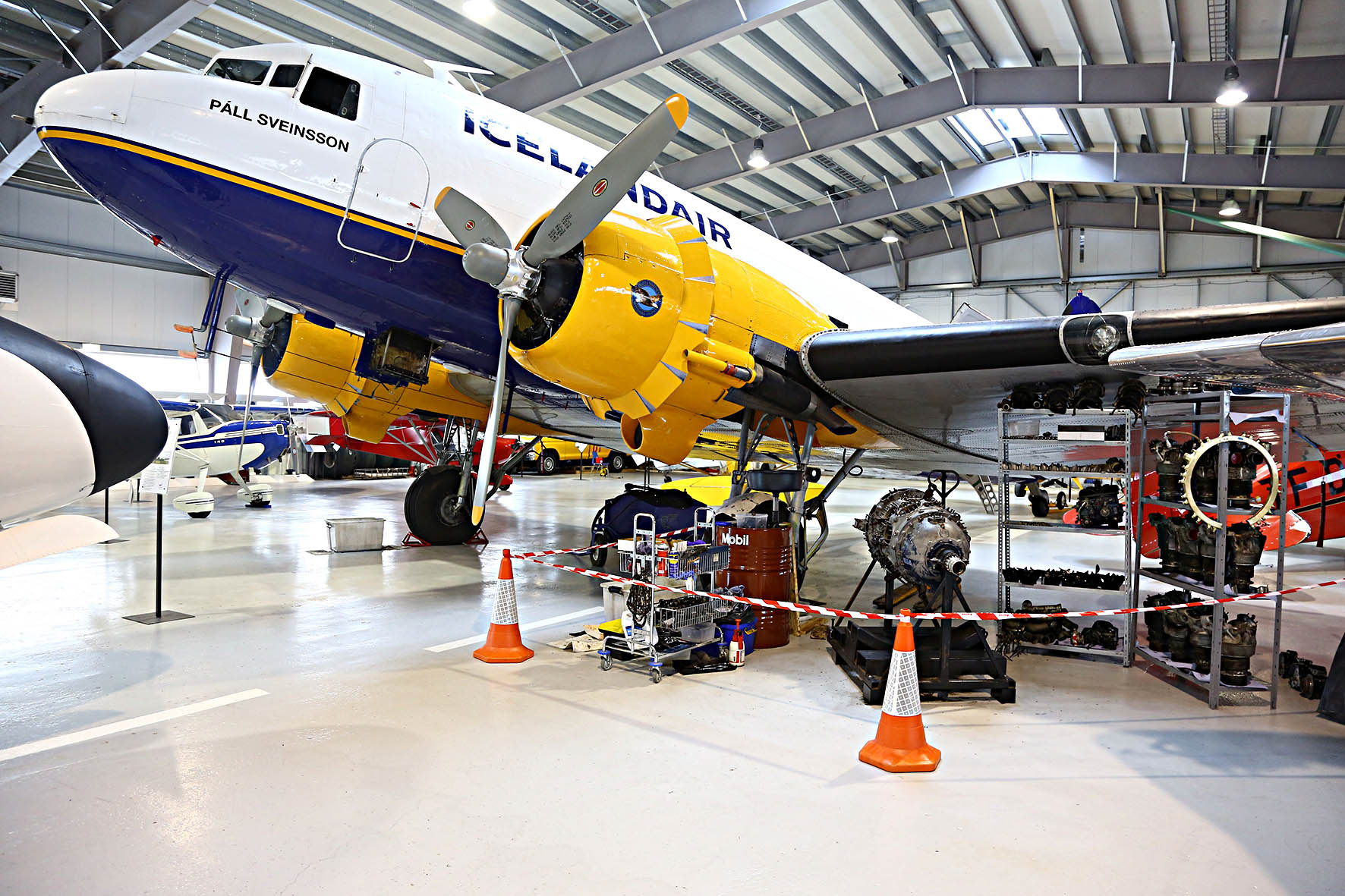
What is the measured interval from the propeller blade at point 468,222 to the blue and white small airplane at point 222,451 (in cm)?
997

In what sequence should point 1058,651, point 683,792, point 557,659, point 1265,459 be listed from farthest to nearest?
point 1058,651, point 557,659, point 1265,459, point 683,792

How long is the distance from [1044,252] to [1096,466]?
80.2 feet

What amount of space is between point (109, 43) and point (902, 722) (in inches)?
523

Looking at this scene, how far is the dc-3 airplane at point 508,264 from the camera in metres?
5.30

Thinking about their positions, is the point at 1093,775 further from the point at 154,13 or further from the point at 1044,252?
the point at 1044,252

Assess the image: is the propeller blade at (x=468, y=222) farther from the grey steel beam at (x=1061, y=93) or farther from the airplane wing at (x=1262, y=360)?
the grey steel beam at (x=1061, y=93)

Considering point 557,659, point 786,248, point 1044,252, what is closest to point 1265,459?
point 557,659

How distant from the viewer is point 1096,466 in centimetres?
612

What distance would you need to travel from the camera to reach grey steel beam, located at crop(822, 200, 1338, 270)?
73.6 ft

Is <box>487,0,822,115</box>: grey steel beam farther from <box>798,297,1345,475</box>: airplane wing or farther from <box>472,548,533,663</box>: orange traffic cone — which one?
<box>472,548,533,663</box>: orange traffic cone

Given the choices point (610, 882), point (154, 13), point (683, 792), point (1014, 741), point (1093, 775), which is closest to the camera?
point (610, 882)

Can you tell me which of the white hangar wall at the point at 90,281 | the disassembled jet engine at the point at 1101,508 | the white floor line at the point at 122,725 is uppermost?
the white hangar wall at the point at 90,281

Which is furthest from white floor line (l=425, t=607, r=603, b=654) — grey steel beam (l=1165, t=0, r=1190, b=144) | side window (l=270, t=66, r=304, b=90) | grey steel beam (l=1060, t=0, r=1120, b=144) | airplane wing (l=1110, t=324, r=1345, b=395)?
grey steel beam (l=1165, t=0, r=1190, b=144)

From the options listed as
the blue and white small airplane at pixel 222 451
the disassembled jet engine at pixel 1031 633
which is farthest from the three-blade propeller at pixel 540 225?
the blue and white small airplane at pixel 222 451
